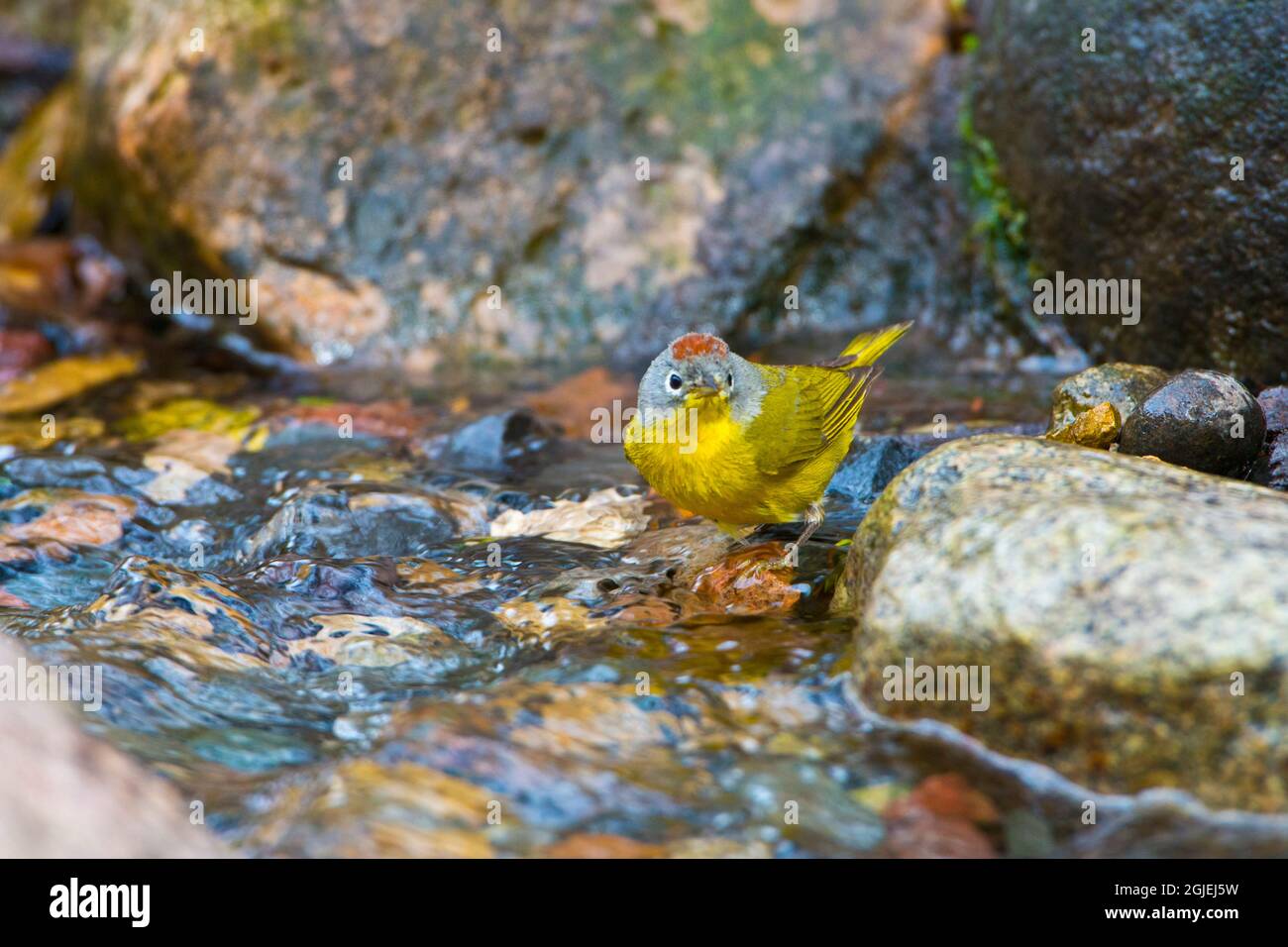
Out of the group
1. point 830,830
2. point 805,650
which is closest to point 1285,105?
point 805,650

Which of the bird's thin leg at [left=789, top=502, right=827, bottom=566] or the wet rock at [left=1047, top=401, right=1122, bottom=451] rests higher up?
the wet rock at [left=1047, top=401, right=1122, bottom=451]

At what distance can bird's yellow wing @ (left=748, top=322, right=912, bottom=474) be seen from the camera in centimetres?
501

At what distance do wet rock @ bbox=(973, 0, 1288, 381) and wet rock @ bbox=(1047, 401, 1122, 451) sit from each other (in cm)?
122

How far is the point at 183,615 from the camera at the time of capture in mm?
4410

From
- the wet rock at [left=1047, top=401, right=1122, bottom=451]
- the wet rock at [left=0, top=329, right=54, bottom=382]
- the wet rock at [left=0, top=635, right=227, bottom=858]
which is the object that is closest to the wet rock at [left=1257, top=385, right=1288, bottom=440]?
the wet rock at [left=1047, top=401, right=1122, bottom=451]

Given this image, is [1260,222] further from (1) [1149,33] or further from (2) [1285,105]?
(1) [1149,33]

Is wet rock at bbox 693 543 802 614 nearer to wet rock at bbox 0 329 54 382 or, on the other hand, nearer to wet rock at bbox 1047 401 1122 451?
wet rock at bbox 1047 401 1122 451

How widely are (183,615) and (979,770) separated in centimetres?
287

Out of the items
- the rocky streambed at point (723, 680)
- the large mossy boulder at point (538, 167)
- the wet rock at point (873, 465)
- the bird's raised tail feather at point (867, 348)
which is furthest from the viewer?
the large mossy boulder at point (538, 167)

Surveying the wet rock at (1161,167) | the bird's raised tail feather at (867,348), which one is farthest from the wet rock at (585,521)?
the wet rock at (1161,167)

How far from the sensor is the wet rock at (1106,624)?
3229 millimetres

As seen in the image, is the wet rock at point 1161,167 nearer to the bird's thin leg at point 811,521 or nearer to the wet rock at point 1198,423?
the wet rock at point 1198,423

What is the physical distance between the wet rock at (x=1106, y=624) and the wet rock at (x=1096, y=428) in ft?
3.97

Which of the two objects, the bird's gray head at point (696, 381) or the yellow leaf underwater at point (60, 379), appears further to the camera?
the yellow leaf underwater at point (60, 379)
